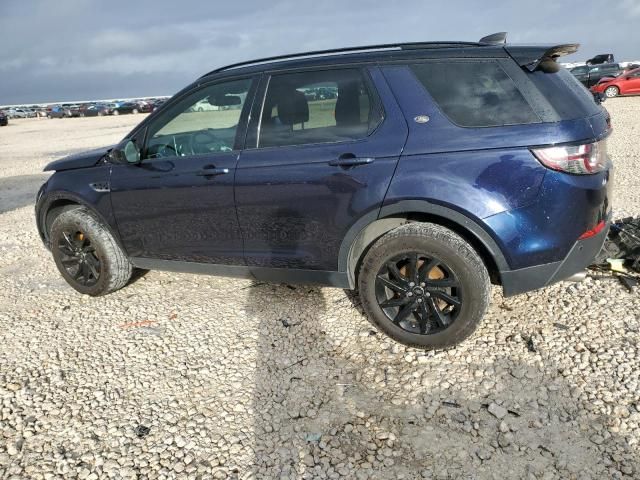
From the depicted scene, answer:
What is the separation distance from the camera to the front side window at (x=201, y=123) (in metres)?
3.50

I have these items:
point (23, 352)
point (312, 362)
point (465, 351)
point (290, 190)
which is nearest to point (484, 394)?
point (465, 351)

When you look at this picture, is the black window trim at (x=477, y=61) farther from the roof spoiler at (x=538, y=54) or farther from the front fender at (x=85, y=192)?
the front fender at (x=85, y=192)

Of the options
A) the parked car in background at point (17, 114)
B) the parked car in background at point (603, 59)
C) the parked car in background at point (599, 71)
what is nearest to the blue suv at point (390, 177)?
the parked car in background at point (599, 71)

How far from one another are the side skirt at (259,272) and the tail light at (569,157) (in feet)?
4.74

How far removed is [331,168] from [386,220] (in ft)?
1.68

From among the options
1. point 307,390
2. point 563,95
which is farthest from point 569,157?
point 307,390

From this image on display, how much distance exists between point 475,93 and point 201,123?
7.32ft

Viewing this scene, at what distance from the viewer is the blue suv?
271 centimetres

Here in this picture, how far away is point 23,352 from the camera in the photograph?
11.6 feet

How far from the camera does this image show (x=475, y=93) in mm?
2828

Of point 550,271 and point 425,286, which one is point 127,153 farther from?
point 550,271

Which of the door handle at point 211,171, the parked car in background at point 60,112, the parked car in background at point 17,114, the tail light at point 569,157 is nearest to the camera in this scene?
the tail light at point 569,157

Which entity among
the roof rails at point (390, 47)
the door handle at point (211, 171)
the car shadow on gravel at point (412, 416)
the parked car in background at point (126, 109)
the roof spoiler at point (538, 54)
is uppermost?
the parked car in background at point (126, 109)

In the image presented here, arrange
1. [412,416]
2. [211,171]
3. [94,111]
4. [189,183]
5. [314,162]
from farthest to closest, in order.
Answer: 1. [94,111]
2. [189,183]
3. [211,171]
4. [314,162]
5. [412,416]
